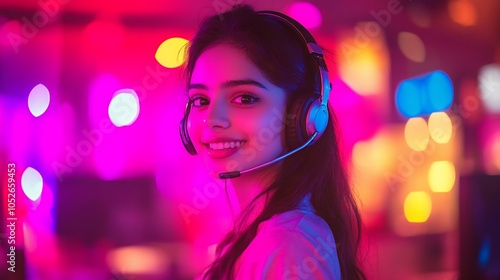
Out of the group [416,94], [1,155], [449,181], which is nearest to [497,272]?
[449,181]

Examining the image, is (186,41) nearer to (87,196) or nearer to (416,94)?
(87,196)

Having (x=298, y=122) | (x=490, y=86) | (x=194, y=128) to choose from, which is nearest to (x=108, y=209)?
(x=194, y=128)

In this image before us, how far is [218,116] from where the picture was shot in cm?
121

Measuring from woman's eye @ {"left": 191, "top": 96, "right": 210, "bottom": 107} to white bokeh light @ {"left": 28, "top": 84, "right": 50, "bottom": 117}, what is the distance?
511mm

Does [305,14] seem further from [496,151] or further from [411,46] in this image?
[496,151]

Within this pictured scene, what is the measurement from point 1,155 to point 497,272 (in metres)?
1.66

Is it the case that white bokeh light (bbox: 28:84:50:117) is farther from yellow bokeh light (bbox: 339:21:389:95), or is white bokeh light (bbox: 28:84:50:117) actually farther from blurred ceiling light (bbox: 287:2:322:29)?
yellow bokeh light (bbox: 339:21:389:95)

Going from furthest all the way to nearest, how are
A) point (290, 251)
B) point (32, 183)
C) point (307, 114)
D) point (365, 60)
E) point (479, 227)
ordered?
point (479, 227) < point (365, 60) < point (32, 183) < point (307, 114) < point (290, 251)

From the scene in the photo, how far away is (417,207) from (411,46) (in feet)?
1.73

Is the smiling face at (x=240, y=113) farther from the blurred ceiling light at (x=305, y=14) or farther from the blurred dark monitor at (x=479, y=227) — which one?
the blurred dark monitor at (x=479, y=227)

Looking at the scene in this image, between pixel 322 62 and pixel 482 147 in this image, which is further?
pixel 482 147

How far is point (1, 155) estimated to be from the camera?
154 cm

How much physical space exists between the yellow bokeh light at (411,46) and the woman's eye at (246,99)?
0.73 m

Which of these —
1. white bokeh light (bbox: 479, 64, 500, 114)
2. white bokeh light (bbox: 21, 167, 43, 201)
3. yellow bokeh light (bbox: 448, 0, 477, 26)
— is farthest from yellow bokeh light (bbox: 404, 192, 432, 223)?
white bokeh light (bbox: 21, 167, 43, 201)
